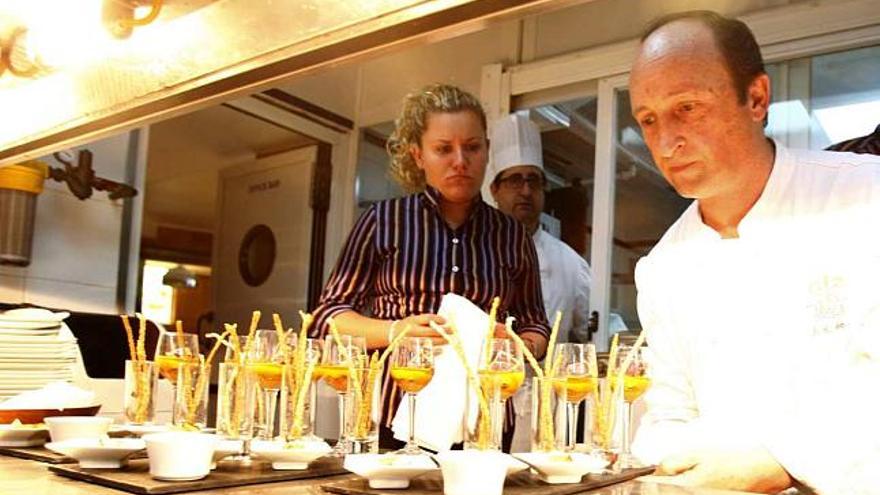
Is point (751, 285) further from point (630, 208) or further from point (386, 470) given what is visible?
point (630, 208)

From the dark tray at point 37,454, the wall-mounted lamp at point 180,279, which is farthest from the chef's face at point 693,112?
the wall-mounted lamp at point 180,279

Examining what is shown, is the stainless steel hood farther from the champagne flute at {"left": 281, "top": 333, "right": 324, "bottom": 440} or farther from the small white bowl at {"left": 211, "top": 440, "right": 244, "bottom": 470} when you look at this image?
the small white bowl at {"left": 211, "top": 440, "right": 244, "bottom": 470}

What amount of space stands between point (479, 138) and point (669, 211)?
1585 millimetres

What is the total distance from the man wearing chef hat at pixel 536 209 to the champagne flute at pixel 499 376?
71.9 inches

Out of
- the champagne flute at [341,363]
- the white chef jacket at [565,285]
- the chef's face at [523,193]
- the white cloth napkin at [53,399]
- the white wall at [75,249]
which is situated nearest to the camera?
the champagne flute at [341,363]

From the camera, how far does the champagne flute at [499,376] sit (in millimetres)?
1148

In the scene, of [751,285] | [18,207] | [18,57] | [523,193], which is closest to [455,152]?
[751,285]

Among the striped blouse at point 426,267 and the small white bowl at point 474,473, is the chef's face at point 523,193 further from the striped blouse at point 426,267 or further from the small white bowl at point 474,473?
the small white bowl at point 474,473

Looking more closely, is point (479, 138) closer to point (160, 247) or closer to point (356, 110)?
point (356, 110)

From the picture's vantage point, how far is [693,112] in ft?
4.61

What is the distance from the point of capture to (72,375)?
1709mm

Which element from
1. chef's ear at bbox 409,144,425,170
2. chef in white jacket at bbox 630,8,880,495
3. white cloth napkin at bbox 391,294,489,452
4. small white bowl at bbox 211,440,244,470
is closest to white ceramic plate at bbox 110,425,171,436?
small white bowl at bbox 211,440,244,470

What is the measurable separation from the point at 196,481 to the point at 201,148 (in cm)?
425

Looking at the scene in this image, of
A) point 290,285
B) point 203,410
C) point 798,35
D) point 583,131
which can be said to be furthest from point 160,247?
point 203,410
